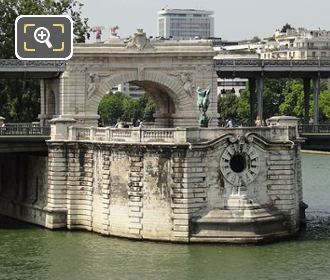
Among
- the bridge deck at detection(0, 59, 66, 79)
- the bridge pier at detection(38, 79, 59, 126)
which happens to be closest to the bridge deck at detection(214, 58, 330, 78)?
the bridge deck at detection(0, 59, 66, 79)

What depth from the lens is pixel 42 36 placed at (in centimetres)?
2617

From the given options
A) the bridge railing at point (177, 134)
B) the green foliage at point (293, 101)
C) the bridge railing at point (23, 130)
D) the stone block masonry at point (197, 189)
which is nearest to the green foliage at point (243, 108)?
the green foliage at point (293, 101)

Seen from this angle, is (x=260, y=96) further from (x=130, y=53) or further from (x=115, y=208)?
(x=115, y=208)

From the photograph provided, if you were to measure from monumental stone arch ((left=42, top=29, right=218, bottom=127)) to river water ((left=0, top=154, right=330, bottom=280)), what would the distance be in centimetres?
1101

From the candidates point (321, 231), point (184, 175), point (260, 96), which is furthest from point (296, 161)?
point (260, 96)

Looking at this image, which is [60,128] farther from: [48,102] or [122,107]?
[122,107]

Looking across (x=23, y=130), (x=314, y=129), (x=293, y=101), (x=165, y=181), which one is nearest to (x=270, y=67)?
(x=314, y=129)

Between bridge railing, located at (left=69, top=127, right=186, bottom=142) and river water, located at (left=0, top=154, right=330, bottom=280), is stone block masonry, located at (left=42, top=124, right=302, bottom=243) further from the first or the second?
river water, located at (left=0, top=154, right=330, bottom=280)

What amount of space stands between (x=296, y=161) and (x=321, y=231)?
3876 mm

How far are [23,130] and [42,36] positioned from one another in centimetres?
2890

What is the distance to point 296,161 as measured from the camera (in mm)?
49438

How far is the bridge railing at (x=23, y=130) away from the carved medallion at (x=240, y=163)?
13.1 meters

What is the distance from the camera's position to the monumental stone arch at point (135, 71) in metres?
57.9

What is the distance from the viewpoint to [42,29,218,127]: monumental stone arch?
57.9 m
